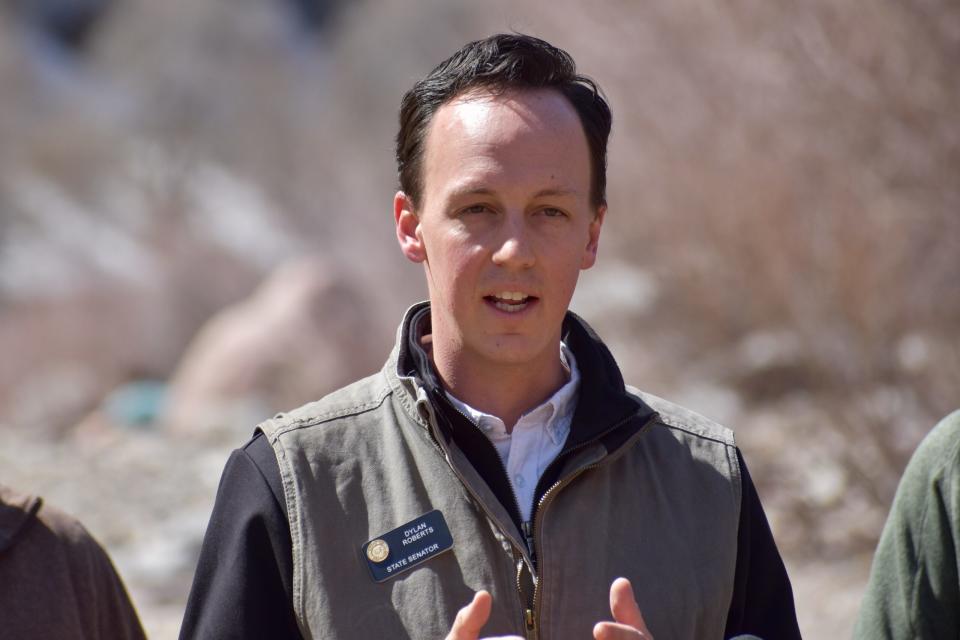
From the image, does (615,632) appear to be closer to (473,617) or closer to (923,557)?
(473,617)

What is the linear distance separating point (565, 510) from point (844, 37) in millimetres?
5737

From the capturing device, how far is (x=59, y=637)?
2531 mm

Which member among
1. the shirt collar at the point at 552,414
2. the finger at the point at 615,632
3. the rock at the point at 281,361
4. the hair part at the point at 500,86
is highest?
the rock at the point at 281,361

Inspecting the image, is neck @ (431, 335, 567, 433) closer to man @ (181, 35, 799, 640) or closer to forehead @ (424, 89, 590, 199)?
man @ (181, 35, 799, 640)

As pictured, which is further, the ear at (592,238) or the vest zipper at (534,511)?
the ear at (592,238)

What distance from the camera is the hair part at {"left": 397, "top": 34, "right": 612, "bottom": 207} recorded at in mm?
2506

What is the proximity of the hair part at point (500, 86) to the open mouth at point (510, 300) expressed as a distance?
25 cm

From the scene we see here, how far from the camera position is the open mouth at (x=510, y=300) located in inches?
94.7

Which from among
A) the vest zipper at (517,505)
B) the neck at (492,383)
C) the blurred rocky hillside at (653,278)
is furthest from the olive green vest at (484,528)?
the blurred rocky hillside at (653,278)

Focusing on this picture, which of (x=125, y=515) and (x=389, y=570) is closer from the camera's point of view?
(x=389, y=570)

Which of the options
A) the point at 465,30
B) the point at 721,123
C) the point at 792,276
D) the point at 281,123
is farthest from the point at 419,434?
the point at 281,123

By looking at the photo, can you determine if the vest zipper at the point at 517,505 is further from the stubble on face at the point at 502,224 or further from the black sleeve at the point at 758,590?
the black sleeve at the point at 758,590

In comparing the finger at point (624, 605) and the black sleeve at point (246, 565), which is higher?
the black sleeve at point (246, 565)

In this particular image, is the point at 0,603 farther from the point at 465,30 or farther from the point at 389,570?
the point at 465,30
